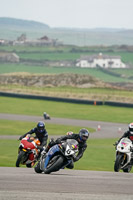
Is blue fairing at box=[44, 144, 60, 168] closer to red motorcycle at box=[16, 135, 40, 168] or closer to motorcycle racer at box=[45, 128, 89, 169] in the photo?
motorcycle racer at box=[45, 128, 89, 169]

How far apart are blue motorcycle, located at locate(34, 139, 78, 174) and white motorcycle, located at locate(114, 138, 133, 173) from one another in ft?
10.4

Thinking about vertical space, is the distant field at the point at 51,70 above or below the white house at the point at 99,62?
below

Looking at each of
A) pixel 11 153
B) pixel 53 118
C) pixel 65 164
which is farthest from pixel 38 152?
pixel 53 118

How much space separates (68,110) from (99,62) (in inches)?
5525

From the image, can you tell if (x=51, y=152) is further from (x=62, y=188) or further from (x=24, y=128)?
(x=24, y=128)

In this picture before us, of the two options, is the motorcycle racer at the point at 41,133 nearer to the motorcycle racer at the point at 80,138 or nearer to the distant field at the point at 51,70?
the motorcycle racer at the point at 80,138

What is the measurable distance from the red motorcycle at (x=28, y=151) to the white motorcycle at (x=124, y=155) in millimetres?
3082

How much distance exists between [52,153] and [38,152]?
5.37 m

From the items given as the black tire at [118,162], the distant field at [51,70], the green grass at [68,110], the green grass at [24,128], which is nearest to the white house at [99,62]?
the distant field at [51,70]

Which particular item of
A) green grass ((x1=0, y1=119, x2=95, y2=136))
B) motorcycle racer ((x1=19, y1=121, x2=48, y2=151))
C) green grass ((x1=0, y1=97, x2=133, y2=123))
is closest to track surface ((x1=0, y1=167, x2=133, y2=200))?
motorcycle racer ((x1=19, y1=121, x2=48, y2=151))

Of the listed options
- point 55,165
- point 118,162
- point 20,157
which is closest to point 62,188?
point 55,165

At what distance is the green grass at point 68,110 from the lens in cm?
5059

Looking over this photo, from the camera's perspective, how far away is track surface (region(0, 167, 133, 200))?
1038 cm

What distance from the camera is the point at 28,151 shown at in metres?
19.7
